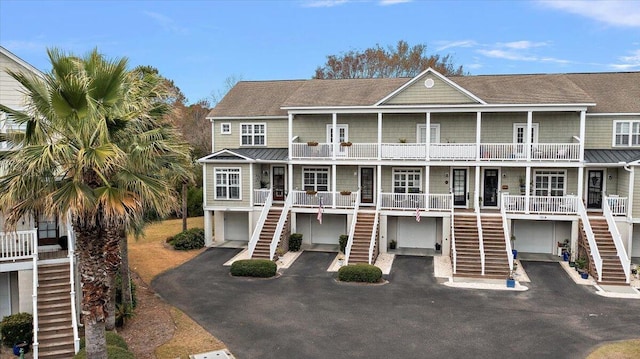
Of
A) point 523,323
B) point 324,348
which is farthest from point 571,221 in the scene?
point 324,348

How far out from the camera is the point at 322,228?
2825 centimetres

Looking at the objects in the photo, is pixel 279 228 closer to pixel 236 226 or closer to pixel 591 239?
pixel 236 226

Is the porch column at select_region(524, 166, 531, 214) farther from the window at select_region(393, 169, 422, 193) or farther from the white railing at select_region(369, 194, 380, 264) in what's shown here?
the white railing at select_region(369, 194, 380, 264)

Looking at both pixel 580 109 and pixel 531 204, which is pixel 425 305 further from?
pixel 580 109

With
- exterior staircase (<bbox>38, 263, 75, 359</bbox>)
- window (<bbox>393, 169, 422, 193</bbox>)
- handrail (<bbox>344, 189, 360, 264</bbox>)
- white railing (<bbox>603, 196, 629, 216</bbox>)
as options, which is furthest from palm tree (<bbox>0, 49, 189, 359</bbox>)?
white railing (<bbox>603, 196, 629, 216</bbox>)

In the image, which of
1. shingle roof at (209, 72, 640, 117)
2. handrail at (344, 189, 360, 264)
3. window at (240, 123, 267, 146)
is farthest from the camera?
window at (240, 123, 267, 146)

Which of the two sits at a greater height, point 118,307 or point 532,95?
point 532,95

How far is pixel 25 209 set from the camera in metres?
10.5

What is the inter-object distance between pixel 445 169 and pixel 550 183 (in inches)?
220

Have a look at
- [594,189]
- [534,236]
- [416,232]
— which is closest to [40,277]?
[416,232]

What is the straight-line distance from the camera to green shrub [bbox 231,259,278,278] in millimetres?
21312

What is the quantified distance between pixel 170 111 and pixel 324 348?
846 cm

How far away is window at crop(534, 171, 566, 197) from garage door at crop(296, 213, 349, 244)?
10817mm

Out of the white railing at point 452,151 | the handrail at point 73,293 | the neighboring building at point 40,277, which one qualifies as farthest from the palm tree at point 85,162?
the white railing at point 452,151
